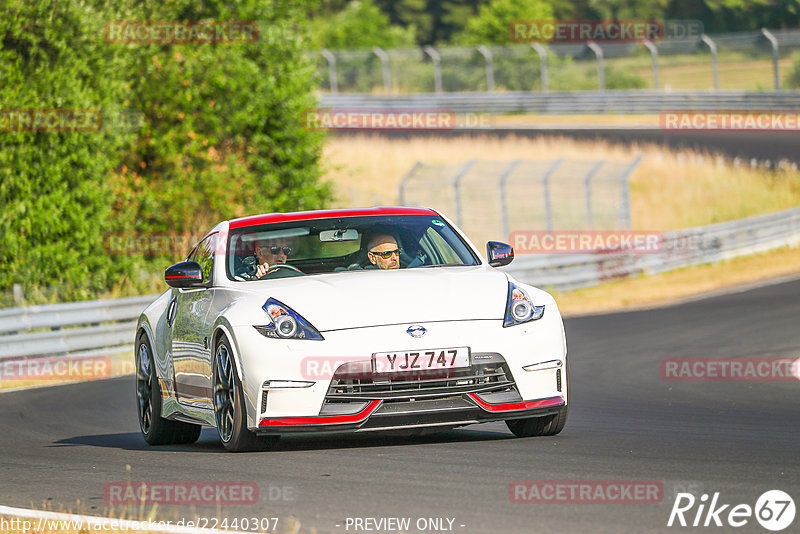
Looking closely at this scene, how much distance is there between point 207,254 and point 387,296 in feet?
6.65

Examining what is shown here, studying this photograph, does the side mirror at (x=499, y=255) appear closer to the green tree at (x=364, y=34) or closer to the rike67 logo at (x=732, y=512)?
the rike67 logo at (x=732, y=512)

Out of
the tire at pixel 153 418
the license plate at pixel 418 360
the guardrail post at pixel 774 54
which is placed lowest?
the guardrail post at pixel 774 54

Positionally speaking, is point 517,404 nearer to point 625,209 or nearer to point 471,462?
point 471,462

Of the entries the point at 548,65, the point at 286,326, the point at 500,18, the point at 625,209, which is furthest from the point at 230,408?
the point at 500,18

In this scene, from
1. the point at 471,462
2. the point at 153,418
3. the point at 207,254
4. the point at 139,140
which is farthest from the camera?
the point at 139,140

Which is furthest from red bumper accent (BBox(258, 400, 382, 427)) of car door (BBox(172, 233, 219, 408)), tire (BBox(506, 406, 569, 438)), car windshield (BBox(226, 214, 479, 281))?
car windshield (BBox(226, 214, 479, 281))

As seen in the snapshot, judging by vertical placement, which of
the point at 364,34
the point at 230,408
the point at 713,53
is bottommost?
the point at 364,34

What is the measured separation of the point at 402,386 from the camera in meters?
8.05

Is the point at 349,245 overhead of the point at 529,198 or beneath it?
overhead

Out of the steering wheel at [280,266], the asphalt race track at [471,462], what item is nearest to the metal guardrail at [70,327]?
the asphalt race track at [471,462]

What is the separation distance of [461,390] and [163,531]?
101 inches

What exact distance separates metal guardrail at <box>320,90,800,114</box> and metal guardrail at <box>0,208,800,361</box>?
41.8ft

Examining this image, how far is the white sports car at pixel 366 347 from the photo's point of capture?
802 cm

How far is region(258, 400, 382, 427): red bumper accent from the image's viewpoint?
803cm
